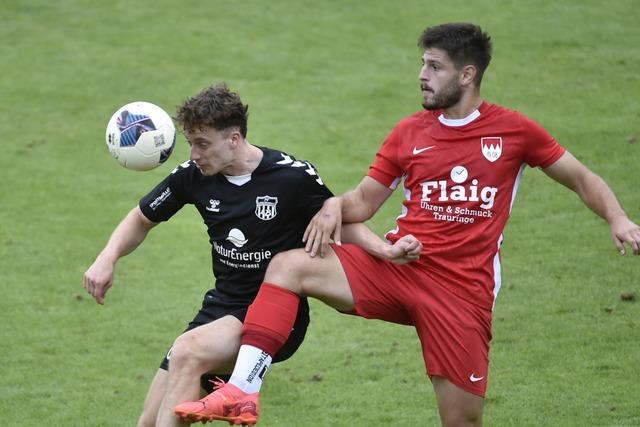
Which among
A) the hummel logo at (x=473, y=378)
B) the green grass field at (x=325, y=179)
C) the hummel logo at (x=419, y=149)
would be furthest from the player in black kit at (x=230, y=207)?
the green grass field at (x=325, y=179)

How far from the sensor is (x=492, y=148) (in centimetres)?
691

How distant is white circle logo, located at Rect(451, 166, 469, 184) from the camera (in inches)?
272

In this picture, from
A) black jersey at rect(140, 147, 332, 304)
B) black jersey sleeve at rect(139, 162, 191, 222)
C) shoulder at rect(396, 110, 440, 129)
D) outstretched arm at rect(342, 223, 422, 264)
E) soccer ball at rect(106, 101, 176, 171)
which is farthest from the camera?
soccer ball at rect(106, 101, 176, 171)

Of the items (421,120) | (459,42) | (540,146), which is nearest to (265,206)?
(421,120)

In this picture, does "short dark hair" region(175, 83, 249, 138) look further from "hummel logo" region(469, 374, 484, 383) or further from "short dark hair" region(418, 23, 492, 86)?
"hummel logo" region(469, 374, 484, 383)

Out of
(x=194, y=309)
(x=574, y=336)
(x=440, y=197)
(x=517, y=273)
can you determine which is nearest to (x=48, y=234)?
(x=194, y=309)

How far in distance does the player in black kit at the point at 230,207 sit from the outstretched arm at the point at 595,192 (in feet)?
4.08

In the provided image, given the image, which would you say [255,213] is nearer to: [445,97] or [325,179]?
[445,97]

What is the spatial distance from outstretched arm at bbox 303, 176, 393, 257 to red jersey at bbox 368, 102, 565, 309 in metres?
0.26

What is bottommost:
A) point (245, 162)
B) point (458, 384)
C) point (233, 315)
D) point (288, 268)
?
point (458, 384)

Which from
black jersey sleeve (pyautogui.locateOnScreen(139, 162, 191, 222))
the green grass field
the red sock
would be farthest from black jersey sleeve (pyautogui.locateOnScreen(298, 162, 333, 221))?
the green grass field

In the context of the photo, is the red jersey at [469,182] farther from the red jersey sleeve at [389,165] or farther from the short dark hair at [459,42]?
the short dark hair at [459,42]

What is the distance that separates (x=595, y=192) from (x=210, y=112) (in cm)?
236

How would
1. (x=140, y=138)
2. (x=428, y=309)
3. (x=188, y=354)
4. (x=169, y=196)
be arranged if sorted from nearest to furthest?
(x=188, y=354)
(x=428, y=309)
(x=169, y=196)
(x=140, y=138)
